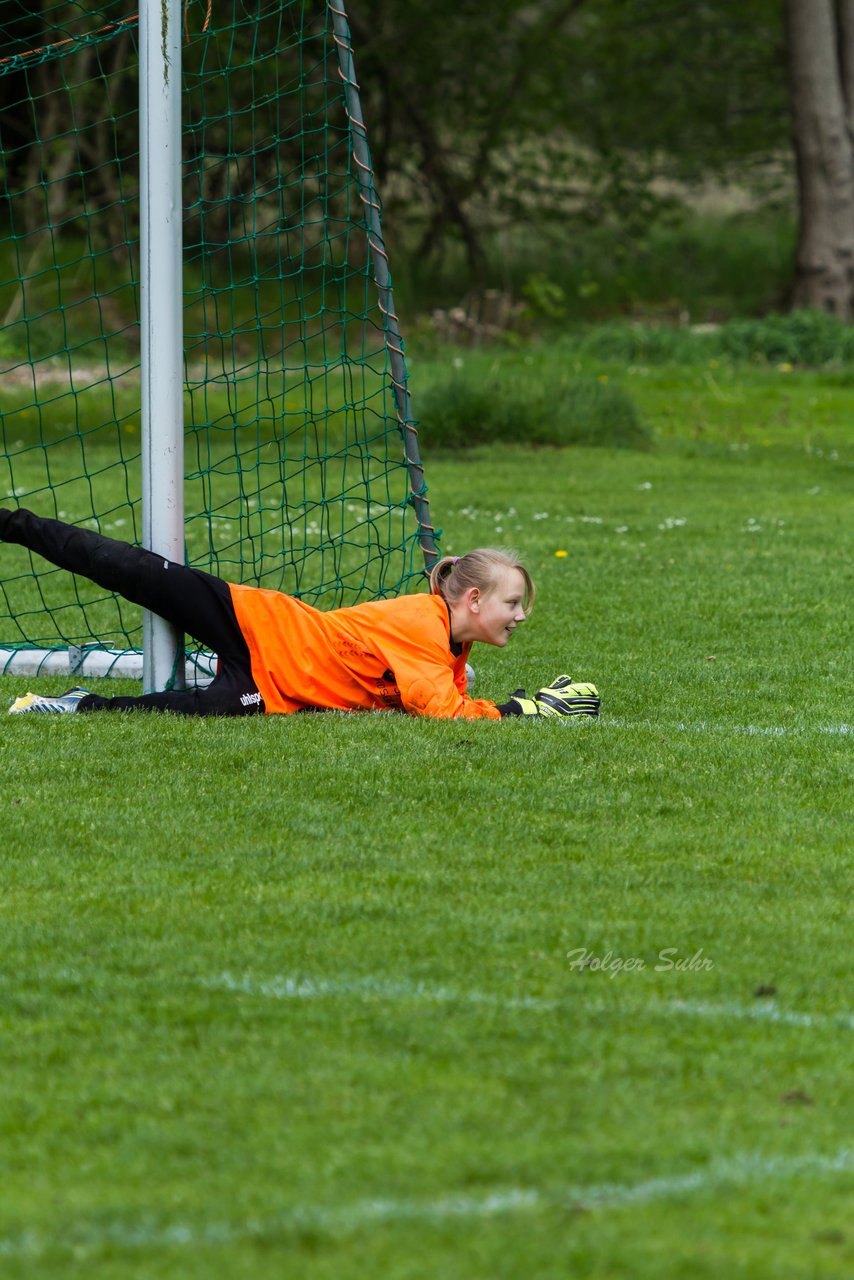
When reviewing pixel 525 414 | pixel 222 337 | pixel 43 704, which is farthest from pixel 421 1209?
pixel 525 414

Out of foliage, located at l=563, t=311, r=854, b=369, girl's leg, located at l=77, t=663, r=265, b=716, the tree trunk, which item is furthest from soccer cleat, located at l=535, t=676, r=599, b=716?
the tree trunk

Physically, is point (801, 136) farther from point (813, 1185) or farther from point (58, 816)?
point (813, 1185)

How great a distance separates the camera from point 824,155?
19.7m

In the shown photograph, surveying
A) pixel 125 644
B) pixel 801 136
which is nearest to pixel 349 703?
pixel 125 644

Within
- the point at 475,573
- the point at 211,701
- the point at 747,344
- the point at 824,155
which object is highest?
the point at 824,155

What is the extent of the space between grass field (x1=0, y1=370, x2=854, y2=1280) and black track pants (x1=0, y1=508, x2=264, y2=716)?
0.70 feet

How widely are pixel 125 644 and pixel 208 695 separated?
173 cm

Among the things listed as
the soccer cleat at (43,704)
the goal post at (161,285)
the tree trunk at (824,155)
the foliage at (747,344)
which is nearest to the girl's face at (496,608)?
the goal post at (161,285)

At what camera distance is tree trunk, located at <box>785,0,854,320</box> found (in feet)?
62.9

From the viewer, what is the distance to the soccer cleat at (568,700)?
18.1 ft

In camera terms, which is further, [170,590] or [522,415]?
[522,415]

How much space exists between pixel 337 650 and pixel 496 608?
22.1 inches

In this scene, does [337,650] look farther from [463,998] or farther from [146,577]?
[463,998]

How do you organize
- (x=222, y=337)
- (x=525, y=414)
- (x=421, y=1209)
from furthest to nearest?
(x=525, y=414), (x=222, y=337), (x=421, y=1209)
